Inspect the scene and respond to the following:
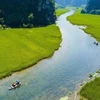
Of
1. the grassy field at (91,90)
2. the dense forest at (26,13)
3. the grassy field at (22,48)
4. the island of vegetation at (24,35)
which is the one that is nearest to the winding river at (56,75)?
the grassy field at (22,48)

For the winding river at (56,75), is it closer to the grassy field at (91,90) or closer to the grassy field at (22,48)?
the grassy field at (22,48)

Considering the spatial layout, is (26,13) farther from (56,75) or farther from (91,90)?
(91,90)

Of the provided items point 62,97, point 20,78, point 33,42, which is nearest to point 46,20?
point 33,42

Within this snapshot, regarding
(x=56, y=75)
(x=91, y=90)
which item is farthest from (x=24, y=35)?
(x=91, y=90)

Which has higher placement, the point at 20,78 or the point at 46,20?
the point at 20,78

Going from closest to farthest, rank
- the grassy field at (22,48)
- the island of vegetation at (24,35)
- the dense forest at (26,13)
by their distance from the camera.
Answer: the grassy field at (22,48) → the island of vegetation at (24,35) → the dense forest at (26,13)

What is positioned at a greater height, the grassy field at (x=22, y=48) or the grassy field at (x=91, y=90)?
the grassy field at (x=91, y=90)

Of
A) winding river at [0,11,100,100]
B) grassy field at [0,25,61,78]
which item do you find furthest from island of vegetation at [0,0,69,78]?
winding river at [0,11,100,100]

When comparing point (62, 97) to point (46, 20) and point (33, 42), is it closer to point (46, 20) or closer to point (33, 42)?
point (33, 42)
